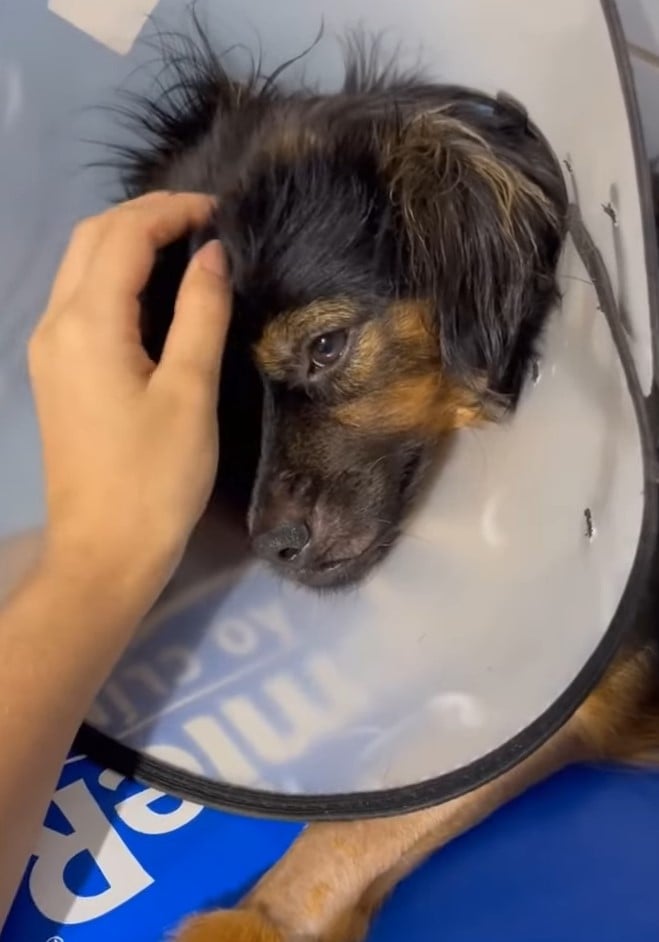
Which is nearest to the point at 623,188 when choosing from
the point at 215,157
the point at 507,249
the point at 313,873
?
the point at 507,249

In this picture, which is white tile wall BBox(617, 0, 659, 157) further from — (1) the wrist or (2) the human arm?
(1) the wrist

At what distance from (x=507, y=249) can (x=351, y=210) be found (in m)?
0.15

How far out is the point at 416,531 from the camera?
1134 millimetres

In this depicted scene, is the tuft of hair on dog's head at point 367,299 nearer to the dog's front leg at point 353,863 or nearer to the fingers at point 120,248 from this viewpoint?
the fingers at point 120,248

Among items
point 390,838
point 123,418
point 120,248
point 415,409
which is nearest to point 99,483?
point 123,418

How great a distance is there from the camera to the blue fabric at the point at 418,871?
0.96 meters

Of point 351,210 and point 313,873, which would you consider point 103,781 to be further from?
point 351,210

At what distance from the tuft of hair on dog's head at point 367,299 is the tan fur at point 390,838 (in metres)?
0.23

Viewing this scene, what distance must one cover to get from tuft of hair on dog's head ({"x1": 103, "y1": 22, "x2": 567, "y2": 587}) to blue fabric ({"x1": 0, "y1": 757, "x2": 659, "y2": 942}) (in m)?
0.26

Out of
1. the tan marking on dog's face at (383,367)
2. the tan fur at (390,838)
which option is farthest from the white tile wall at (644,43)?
the tan fur at (390,838)

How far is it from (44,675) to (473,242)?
55cm

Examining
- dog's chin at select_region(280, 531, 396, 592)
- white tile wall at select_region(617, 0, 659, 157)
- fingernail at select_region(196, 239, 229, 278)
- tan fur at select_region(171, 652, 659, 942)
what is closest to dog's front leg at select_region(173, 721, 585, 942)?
tan fur at select_region(171, 652, 659, 942)

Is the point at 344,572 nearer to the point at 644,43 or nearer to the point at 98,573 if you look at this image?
the point at 98,573

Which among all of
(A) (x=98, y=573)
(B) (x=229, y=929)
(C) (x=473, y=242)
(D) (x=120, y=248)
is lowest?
(B) (x=229, y=929)
